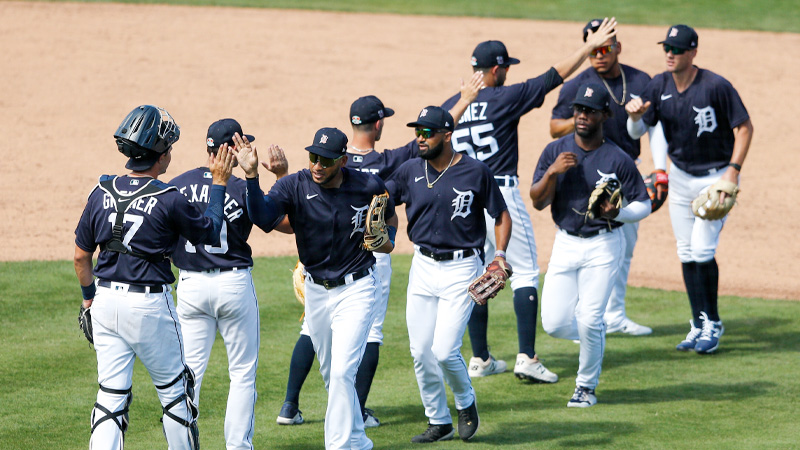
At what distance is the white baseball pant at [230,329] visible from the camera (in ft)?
19.1

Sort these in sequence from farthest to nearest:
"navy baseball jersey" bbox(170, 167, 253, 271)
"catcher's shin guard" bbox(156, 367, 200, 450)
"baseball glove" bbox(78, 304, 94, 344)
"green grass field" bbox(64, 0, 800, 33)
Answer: "green grass field" bbox(64, 0, 800, 33) → "navy baseball jersey" bbox(170, 167, 253, 271) → "baseball glove" bbox(78, 304, 94, 344) → "catcher's shin guard" bbox(156, 367, 200, 450)

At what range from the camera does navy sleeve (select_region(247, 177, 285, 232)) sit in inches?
220

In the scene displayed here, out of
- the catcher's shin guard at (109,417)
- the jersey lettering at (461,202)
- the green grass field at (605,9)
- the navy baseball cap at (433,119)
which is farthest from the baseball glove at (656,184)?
the green grass field at (605,9)

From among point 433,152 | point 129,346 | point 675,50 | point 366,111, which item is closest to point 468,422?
point 433,152

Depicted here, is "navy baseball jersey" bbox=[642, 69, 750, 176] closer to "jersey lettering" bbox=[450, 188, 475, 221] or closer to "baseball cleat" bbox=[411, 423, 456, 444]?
"jersey lettering" bbox=[450, 188, 475, 221]

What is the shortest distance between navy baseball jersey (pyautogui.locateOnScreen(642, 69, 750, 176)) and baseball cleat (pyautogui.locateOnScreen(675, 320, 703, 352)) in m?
1.36

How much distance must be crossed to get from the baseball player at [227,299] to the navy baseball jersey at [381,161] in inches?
41.9

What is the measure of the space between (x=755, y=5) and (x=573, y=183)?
685 inches

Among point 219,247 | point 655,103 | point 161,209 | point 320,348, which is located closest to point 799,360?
point 655,103

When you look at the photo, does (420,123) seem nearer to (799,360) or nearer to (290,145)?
(799,360)

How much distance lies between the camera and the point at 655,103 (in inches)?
339

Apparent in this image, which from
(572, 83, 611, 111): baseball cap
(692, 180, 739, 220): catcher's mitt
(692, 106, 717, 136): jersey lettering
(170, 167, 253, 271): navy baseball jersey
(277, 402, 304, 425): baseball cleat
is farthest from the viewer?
(692, 106, 717, 136): jersey lettering

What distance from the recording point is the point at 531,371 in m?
7.68

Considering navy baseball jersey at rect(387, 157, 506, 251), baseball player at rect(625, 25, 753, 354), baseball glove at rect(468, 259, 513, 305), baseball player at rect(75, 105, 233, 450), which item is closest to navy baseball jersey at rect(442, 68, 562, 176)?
baseball player at rect(625, 25, 753, 354)
